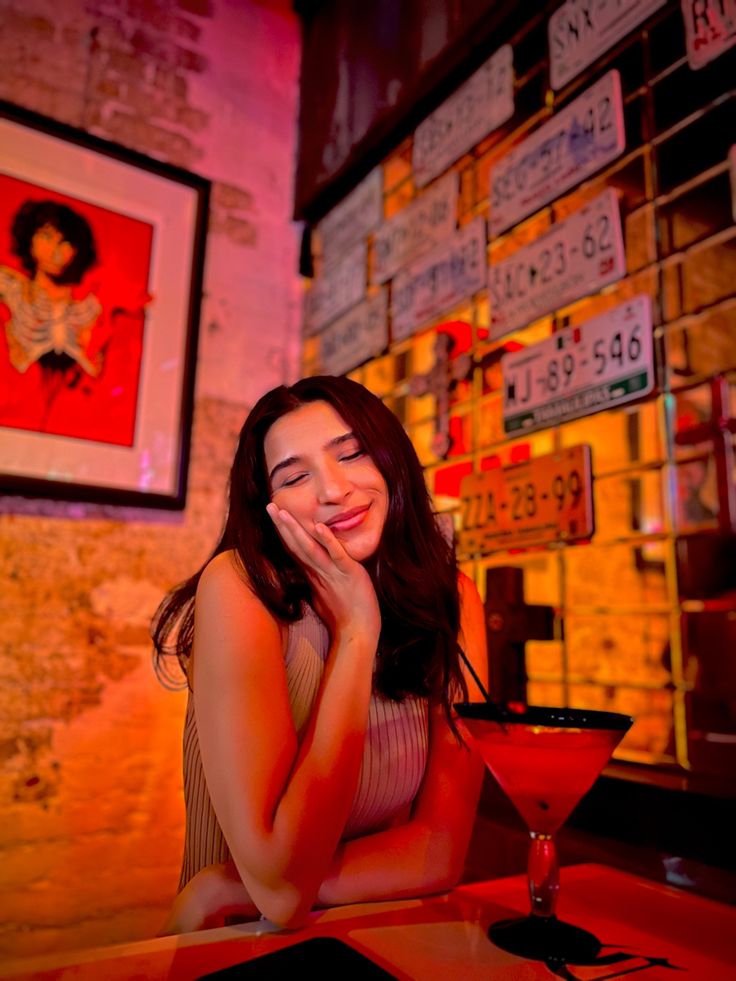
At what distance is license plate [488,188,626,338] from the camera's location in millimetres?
1917

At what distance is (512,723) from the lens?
86 cm

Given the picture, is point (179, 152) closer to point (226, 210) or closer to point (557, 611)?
point (226, 210)

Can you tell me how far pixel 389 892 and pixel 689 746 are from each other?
3.84ft

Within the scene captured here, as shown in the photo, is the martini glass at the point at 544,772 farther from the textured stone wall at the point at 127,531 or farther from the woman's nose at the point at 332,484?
the textured stone wall at the point at 127,531

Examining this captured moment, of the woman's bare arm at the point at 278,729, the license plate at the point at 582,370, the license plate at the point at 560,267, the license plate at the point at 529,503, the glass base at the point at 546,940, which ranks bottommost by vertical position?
the glass base at the point at 546,940

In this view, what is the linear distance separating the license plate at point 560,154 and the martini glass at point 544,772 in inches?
65.0

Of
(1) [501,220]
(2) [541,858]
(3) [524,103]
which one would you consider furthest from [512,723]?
(3) [524,103]

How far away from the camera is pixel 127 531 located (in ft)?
8.55

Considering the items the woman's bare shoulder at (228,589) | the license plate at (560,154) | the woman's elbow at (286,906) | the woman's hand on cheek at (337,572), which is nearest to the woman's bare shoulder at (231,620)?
the woman's bare shoulder at (228,589)

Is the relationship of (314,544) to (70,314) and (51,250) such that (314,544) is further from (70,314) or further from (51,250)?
(51,250)

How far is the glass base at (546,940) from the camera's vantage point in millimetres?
776

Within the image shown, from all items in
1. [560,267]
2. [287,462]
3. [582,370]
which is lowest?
[287,462]

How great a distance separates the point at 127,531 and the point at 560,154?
1893mm

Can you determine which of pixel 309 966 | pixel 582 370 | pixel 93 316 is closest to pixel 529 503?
pixel 582 370
